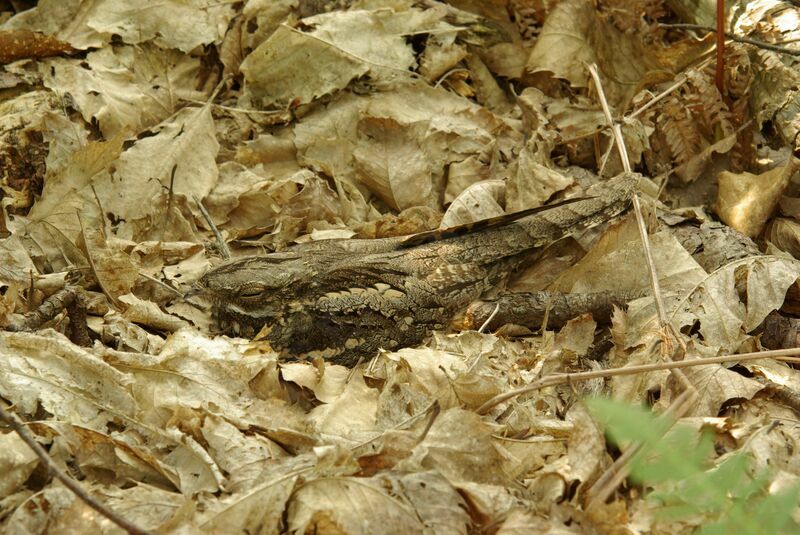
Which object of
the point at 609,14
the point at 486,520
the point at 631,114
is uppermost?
the point at 609,14

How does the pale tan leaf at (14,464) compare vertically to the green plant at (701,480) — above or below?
below

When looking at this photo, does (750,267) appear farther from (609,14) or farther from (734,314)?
(609,14)

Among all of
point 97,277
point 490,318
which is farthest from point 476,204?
point 97,277

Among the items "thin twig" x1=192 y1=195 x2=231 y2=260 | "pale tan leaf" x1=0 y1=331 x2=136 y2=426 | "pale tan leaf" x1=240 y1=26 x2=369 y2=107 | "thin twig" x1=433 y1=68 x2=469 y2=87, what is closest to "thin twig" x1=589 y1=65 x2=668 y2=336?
"thin twig" x1=433 y1=68 x2=469 y2=87

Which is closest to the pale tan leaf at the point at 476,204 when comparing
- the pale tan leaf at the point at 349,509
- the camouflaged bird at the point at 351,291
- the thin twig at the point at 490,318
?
the camouflaged bird at the point at 351,291

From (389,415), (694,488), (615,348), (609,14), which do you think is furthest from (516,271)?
(694,488)

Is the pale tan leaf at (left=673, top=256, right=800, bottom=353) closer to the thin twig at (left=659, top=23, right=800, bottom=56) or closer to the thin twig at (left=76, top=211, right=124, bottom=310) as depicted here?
the thin twig at (left=659, top=23, right=800, bottom=56)

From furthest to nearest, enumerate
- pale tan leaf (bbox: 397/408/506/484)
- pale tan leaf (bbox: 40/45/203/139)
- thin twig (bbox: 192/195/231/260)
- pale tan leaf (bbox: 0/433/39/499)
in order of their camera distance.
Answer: pale tan leaf (bbox: 40/45/203/139) < thin twig (bbox: 192/195/231/260) < pale tan leaf (bbox: 397/408/506/484) < pale tan leaf (bbox: 0/433/39/499)

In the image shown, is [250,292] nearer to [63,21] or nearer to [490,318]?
[490,318]

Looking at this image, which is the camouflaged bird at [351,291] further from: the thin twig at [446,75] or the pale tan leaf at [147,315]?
the thin twig at [446,75]
